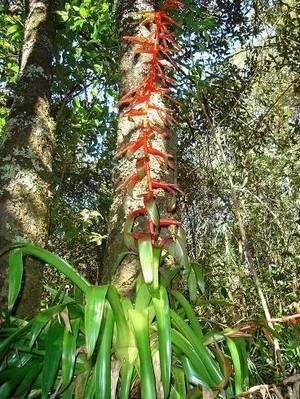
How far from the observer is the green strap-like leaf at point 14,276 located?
122cm

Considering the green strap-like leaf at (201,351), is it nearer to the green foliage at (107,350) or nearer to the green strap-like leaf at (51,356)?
the green foliage at (107,350)

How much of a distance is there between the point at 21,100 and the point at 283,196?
476cm

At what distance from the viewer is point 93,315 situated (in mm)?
1071

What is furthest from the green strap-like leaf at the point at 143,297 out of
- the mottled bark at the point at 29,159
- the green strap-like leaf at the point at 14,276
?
the mottled bark at the point at 29,159

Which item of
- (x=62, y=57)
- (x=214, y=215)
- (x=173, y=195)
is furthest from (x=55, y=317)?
(x=214, y=215)

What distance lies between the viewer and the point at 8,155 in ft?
8.06

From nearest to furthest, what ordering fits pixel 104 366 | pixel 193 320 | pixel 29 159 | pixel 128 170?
pixel 104 366 → pixel 193 320 → pixel 128 170 → pixel 29 159

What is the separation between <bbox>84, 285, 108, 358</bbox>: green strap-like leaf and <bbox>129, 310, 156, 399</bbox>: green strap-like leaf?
109 mm

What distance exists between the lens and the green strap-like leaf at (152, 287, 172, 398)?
1057mm

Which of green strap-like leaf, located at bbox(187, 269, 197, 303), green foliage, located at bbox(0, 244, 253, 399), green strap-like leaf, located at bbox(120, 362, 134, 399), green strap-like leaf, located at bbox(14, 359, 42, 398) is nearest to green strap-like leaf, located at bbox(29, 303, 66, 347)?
green foliage, located at bbox(0, 244, 253, 399)

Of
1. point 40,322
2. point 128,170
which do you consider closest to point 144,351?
point 40,322

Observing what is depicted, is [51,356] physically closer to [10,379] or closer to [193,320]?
[10,379]

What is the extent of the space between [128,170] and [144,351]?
731 millimetres

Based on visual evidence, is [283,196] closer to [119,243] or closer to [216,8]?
[216,8]
